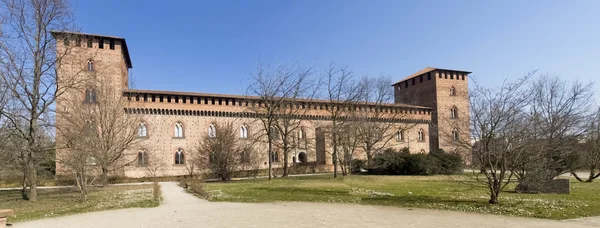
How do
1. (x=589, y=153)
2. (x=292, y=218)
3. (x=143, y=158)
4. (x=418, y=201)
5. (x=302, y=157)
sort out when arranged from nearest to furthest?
(x=292, y=218)
(x=418, y=201)
(x=589, y=153)
(x=143, y=158)
(x=302, y=157)

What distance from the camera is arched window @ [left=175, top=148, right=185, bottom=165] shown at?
45.4m

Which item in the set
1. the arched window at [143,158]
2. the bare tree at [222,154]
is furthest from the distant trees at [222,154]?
the arched window at [143,158]

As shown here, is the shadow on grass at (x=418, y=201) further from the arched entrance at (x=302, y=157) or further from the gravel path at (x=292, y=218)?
the arched entrance at (x=302, y=157)

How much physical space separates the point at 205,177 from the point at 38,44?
2345 cm

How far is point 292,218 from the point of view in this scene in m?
10.8

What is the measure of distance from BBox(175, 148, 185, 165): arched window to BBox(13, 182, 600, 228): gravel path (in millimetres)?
32765

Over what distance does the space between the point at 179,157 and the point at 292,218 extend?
37.5 metres

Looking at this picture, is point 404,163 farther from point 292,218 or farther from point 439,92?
point 292,218

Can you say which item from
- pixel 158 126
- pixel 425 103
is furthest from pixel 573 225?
pixel 425 103

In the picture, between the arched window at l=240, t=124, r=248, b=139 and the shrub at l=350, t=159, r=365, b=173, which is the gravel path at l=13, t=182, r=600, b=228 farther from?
the arched window at l=240, t=124, r=248, b=139

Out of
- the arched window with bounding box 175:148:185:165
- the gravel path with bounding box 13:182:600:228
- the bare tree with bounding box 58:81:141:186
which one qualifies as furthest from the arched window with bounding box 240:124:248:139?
the gravel path with bounding box 13:182:600:228

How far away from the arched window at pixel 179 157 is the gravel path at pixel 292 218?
107 feet

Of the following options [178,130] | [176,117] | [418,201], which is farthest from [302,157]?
[418,201]

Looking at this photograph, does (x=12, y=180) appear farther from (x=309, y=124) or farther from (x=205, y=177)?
(x=309, y=124)
